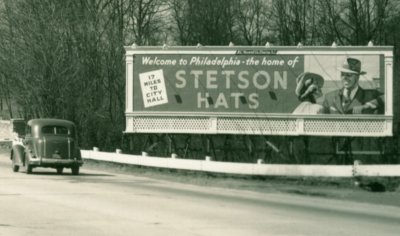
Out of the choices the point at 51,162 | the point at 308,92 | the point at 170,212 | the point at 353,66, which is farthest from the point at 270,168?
the point at 170,212

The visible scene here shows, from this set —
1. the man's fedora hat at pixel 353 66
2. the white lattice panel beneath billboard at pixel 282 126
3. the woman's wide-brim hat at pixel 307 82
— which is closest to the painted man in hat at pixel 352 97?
the man's fedora hat at pixel 353 66

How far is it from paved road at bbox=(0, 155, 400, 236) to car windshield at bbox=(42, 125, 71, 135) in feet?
17.1

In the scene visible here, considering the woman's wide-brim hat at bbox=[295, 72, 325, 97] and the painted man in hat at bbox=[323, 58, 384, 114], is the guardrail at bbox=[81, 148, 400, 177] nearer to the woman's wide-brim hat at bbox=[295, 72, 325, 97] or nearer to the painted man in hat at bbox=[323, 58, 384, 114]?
the woman's wide-brim hat at bbox=[295, 72, 325, 97]

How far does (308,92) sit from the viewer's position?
1563 inches

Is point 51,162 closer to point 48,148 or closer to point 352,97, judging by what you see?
point 48,148

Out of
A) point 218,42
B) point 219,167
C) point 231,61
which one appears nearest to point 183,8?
point 218,42

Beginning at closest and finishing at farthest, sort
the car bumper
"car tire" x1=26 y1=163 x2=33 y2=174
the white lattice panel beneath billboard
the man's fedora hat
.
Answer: the car bumper
"car tire" x1=26 y1=163 x2=33 y2=174
the man's fedora hat
the white lattice panel beneath billboard

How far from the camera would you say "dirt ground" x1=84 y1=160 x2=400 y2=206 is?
966 inches

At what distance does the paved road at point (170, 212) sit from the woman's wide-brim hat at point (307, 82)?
14.8 meters

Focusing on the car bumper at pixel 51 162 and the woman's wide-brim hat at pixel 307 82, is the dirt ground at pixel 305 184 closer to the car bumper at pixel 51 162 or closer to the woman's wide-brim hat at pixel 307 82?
the car bumper at pixel 51 162

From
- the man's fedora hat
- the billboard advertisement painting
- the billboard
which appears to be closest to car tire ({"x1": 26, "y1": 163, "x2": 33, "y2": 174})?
the billboard

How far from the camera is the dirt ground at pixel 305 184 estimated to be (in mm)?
24547

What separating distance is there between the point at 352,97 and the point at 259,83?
4467 millimetres

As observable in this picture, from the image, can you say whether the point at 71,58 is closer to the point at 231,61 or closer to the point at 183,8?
the point at 231,61
